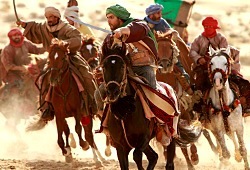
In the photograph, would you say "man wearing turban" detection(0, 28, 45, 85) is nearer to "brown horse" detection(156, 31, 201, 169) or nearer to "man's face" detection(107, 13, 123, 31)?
"brown horse" detection(156, 31, 201, 169)

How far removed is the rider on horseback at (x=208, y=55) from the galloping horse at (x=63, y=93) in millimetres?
2206

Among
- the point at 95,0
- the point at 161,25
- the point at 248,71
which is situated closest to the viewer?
the point at 161,25

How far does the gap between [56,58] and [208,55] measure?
2829 mm

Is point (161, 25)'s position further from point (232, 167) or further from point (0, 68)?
point (0, 68)

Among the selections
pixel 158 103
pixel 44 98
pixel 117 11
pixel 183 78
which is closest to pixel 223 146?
pixel 183 78

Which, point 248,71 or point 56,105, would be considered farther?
point 248,71

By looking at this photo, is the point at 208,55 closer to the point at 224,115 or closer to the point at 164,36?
the point at 224,115

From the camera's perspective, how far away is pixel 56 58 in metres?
14.7

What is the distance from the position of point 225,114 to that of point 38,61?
270 inches

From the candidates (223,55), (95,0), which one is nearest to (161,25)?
(223,55)

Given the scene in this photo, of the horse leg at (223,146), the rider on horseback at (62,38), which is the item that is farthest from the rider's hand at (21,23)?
the horse leg at (223,146)

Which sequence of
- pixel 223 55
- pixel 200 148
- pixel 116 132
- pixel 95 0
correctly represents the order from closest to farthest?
pixel 116 132, pixel 223 55, pixel 200 148, pixel 95 0

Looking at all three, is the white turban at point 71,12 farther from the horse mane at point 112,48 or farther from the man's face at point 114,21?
the horse mane at point 112,48

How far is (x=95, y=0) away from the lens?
6022cm
